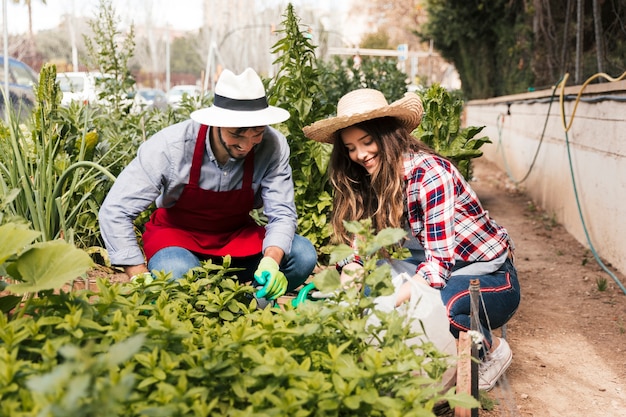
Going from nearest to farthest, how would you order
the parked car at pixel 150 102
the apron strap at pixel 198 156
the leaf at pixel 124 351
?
the leaf at pixel 124 351 < the apron strap at pixel 198 156 < the parked car at pixel 150 102

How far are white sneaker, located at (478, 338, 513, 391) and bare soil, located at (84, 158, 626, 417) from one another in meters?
0.05

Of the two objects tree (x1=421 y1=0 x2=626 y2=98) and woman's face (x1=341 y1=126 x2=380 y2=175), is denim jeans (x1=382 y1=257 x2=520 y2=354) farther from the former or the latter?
tree (x1=421 y1=0 x2=626 y2=98)

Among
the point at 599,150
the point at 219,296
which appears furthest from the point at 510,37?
the point at 219,296

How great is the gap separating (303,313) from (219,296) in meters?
0.49

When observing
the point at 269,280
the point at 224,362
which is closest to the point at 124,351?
the point at 224,362

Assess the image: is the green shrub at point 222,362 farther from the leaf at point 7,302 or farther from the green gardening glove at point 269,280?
the green gardening glove at point 269,280

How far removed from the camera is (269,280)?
2.67m

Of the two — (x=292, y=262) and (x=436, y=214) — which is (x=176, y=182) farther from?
(x=436, y=214)

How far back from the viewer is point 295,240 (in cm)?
331

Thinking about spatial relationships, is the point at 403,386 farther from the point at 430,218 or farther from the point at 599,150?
the point at 599,150

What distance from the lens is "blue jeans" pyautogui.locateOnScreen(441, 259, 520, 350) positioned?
2.66 m

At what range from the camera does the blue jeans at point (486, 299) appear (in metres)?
2.66

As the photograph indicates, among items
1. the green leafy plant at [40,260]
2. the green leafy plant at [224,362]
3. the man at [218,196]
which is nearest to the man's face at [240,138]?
the man at [218,196]

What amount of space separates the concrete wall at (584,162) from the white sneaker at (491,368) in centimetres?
235
